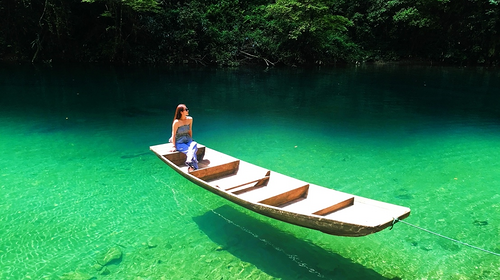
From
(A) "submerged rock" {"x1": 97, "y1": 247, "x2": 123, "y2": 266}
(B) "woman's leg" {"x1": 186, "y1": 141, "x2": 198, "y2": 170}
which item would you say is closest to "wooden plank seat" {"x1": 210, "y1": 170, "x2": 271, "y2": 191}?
(B) "woman's leg" {"x1": 186, "y1": 141, "x2": 198, "y2": 170}

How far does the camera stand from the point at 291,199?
15.2ft

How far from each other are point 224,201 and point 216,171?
28.8 inches

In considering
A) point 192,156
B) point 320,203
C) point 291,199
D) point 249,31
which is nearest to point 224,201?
point 192,156

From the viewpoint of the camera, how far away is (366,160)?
7824 millimetres

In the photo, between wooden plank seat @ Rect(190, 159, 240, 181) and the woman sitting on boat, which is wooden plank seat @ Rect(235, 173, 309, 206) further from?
the woman sitting on boat

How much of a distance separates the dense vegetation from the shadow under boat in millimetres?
17749

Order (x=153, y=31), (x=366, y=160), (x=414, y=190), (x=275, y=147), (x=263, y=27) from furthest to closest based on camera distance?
1. (x=263, y=27)
2. (x=153, y=31)
3. (x=275, y=147)
4. (x=366, y=160)
5. (x=414, y=190)

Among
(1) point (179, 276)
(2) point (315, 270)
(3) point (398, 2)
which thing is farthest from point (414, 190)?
(3) point (398, 2)

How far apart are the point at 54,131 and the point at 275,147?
20.4ft

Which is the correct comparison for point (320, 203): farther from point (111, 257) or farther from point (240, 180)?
point (111, 257)

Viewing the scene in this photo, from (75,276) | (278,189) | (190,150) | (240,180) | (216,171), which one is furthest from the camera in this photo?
(190,150)

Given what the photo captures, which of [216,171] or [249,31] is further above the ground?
[249,31]

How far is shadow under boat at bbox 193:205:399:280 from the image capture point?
4.27 meters

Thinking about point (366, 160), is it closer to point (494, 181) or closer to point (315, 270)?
point (494, 181)
